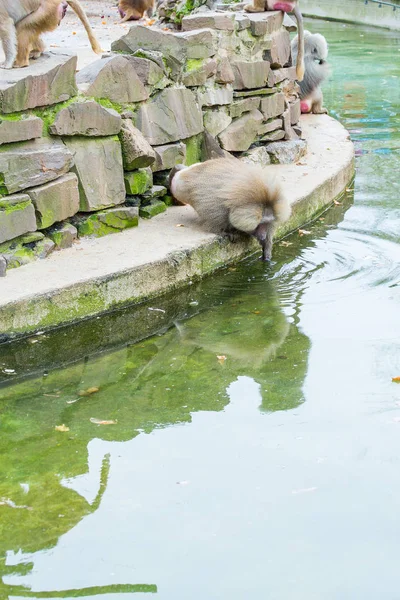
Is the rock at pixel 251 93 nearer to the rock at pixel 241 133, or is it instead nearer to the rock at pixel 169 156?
the rock at pixel 241 133

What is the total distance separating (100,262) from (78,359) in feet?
2.86

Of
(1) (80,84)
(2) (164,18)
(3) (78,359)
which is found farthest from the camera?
(2) (164,18)

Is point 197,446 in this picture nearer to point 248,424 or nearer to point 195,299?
point 248,424

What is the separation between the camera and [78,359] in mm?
4918

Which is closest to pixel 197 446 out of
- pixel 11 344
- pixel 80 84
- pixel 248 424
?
pixel 248 424

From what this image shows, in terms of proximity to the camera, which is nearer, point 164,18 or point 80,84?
point 80,84

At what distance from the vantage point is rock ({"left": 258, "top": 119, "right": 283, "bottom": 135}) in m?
8.11

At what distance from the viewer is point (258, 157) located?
316 inches

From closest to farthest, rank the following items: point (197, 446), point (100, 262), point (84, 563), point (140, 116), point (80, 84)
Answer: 1. point (84, 563)
2. point (197, 446)
3. point (100, 262)
4. point (80, 84)
5. point (140, 116)

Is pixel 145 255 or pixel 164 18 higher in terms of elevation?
pixel 164 18

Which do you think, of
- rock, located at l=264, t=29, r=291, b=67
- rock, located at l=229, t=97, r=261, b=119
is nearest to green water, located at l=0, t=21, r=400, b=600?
rock, located at l=229, t=97, r=261, b=119

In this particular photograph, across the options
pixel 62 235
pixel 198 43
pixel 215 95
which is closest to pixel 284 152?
pixel 215 95

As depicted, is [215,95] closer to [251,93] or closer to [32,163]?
[251,93]

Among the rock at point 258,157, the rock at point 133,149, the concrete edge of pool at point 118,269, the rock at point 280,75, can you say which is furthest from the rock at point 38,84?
the rock at point 280,75
